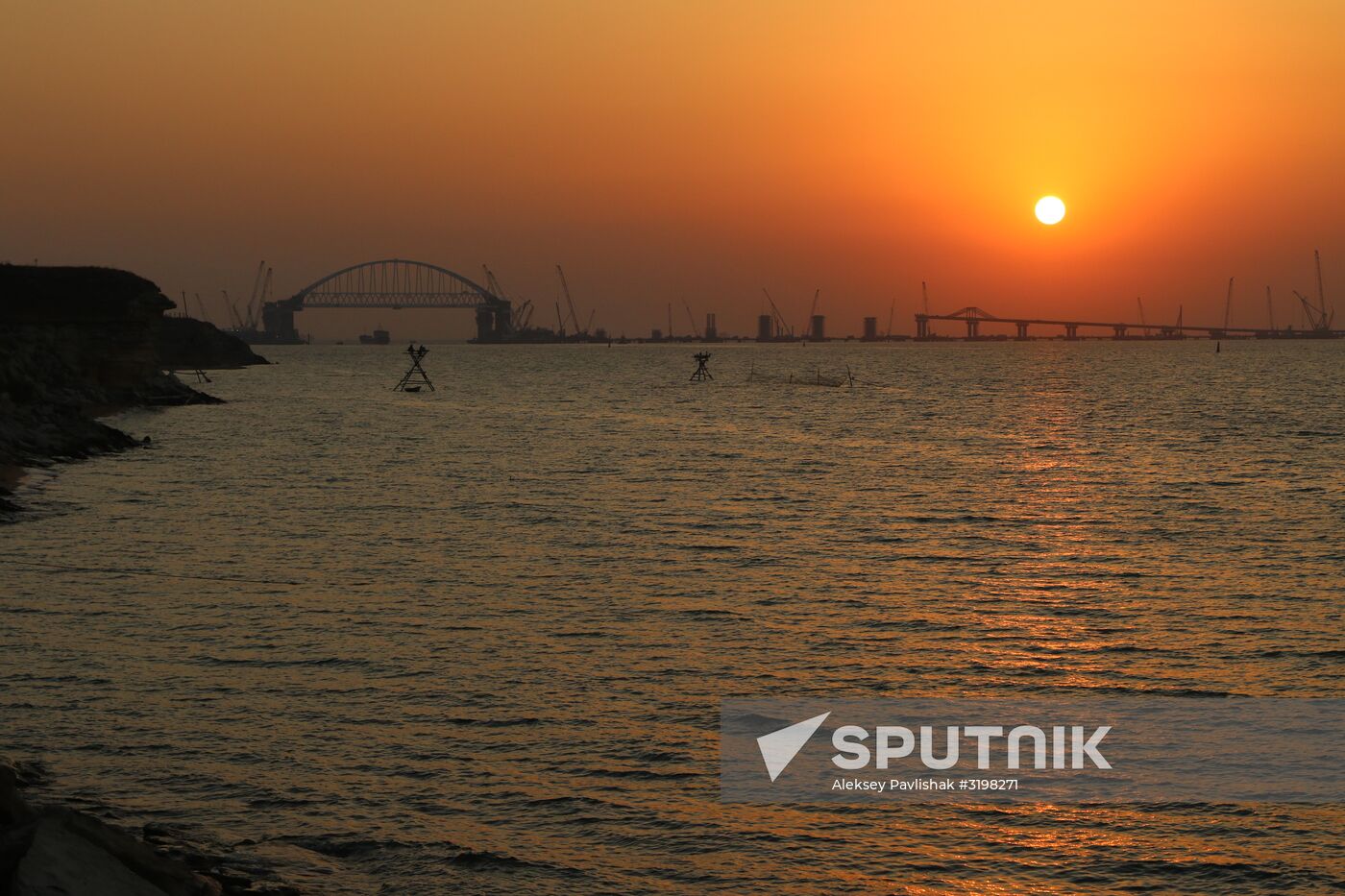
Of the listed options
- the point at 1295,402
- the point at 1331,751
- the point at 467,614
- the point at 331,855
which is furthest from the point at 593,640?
the point at 1295,402

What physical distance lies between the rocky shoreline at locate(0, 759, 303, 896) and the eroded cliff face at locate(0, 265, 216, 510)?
5362 cm

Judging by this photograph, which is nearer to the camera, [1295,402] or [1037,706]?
[1037,706]

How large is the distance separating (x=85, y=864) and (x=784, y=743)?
820 cm

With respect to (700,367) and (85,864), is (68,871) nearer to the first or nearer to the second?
(85,864)

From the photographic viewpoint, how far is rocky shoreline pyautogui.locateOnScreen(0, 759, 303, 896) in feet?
28.6

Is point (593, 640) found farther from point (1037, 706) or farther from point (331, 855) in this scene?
point (331, 855)

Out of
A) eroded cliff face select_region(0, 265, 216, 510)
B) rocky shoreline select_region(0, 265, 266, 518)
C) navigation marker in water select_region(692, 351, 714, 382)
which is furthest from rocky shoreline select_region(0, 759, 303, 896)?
navigation marker in water select_region(692, 351, 714, 382)

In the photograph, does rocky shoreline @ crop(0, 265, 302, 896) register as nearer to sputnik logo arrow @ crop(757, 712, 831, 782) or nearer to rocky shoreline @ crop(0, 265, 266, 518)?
rocky shoreline @ crop(0, 265, 266, 518)

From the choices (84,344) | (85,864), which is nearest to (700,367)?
(84,344)

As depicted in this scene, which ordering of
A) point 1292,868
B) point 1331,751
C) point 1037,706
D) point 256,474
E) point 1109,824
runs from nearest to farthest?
point 1292,868
point 1109,824
point 1331,751
point 1037,706
point 256,474

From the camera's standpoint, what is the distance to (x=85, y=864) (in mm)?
9195

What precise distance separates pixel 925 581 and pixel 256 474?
96.9ft

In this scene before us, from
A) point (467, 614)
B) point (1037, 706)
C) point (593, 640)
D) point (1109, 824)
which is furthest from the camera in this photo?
point (467, 614)

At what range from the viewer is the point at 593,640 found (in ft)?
67.2
